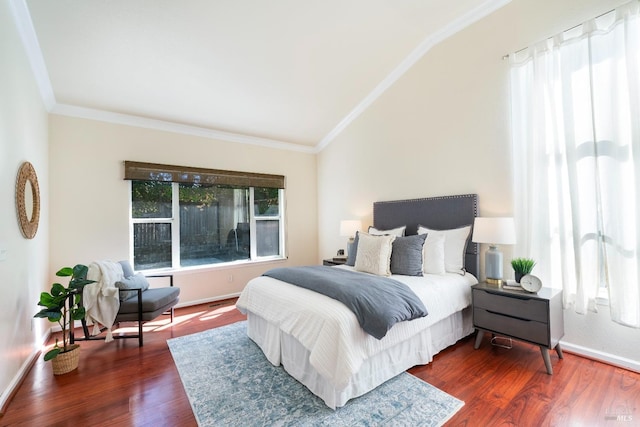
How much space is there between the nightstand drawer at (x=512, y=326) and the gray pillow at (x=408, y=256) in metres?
0.65

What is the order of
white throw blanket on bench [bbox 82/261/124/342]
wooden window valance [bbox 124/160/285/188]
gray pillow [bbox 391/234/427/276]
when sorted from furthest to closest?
1. wooden window valance [bbox 124/160/285/188]
2. gray pillow [bbox 391/234/427/276]
3. white throw blanket on bench [bbox 82/261/124/342]

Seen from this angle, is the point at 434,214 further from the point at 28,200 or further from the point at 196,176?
the point at 28,200

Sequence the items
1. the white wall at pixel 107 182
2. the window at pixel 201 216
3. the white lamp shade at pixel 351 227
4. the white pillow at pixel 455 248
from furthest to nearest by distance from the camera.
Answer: the white lamp shade at pixel 351 227 < the window at pixel 201 216 < the white wall at pixel 107 182 < the white pillow at pixel 455 248

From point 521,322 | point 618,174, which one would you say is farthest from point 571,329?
point 618,174

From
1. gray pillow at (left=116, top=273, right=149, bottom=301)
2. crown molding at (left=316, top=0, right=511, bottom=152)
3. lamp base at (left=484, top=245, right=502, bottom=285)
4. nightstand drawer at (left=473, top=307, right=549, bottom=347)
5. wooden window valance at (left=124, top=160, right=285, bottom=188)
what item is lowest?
nightstand drawer at (left=473, top=307, right=549, bottom=347)

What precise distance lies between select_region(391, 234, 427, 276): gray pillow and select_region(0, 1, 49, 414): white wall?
A: 3.23m

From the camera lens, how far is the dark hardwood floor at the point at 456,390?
1.77m

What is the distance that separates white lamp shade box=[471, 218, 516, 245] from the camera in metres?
2.51

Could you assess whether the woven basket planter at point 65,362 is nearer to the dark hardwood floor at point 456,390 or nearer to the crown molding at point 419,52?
the dark hardwood floor at point 456,390

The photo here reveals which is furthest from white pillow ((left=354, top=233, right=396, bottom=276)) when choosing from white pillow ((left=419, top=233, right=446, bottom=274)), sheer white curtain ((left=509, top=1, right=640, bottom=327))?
sheer white curtain ((left=509, top=1, right=640, bottom=327))

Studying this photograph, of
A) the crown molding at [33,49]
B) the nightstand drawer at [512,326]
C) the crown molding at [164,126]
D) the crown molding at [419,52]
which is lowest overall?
the nightstand drawer at [512,326]

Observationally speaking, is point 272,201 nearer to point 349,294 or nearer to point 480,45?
point 349,294

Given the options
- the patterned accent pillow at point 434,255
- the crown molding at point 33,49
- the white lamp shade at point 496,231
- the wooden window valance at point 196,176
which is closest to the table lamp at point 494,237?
the white lamp shade at point 496,231

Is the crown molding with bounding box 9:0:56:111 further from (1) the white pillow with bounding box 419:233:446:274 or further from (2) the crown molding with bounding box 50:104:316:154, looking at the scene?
(1) the white pillow with bounding box 419:233:446:274
